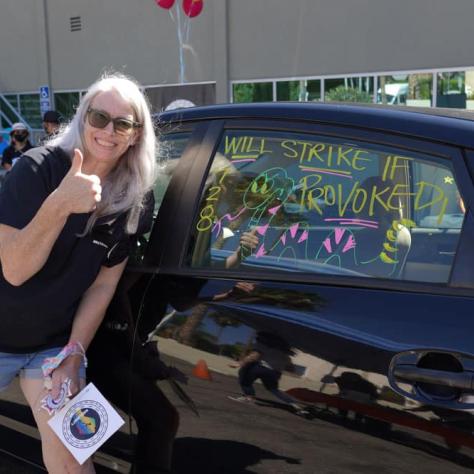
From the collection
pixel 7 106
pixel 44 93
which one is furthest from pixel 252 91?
pixel 7 106

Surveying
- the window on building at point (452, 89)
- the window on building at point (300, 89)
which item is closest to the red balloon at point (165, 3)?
the window on building at point (300, 89)

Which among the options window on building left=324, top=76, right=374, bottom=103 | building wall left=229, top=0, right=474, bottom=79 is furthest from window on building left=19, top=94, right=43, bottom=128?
window on building left=324, top=76, right=374, bottom=103

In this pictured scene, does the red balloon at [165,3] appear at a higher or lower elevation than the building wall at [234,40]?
higher

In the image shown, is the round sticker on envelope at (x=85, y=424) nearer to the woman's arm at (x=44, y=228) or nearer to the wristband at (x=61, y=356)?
the wristband at (x=61, y=356)

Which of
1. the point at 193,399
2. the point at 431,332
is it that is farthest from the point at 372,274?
the point at 193,399

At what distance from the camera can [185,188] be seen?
1983 millimetres

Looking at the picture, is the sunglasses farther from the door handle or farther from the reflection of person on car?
the door handle

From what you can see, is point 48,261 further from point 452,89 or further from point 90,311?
point 452,89

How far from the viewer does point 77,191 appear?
66.9 inches

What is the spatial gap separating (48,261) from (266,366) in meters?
0.75

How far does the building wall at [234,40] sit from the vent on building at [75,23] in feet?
0.45

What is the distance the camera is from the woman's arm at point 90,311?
6.15 ft

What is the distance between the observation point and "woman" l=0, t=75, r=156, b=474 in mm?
1755

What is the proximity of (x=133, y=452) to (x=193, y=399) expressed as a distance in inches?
13.7
